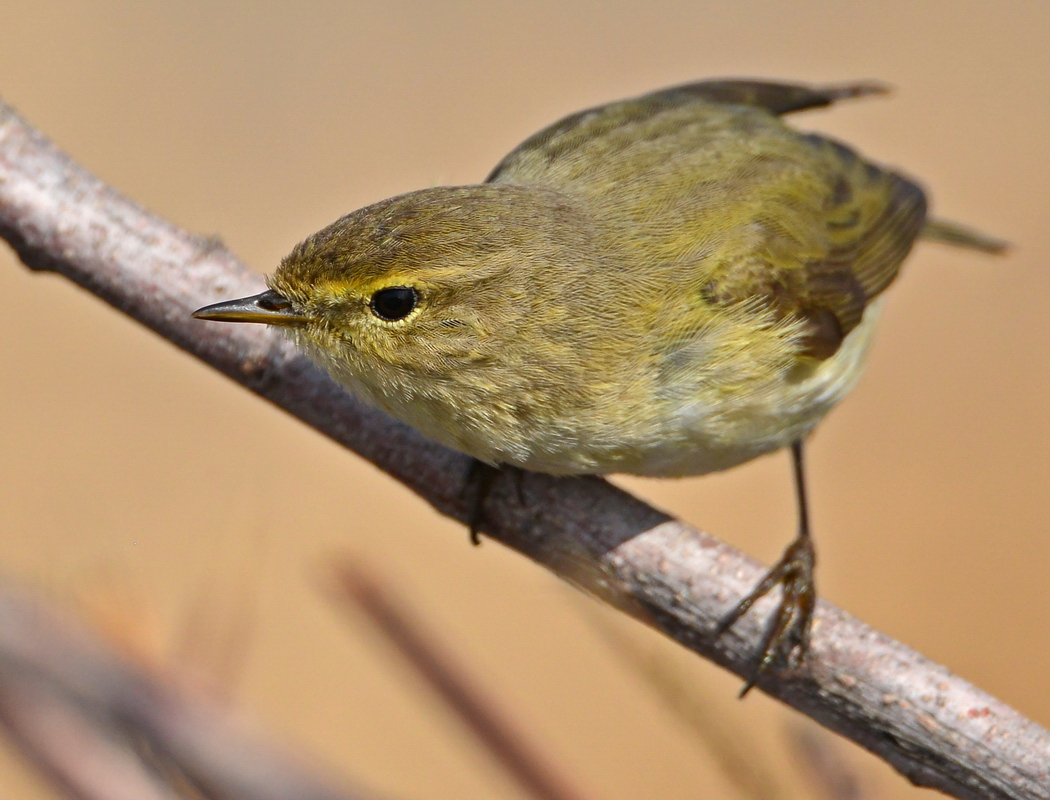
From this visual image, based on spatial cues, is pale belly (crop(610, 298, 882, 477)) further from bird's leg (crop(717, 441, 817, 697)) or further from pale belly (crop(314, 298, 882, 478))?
bird's leg (crop(717, 441, 817, 697))

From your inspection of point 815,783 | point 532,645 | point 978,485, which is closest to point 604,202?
point 815,783

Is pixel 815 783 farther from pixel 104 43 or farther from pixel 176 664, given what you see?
pixel 104 43

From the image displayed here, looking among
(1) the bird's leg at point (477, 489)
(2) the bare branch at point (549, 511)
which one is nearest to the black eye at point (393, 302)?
(2) the bare branch at point (549, 511)

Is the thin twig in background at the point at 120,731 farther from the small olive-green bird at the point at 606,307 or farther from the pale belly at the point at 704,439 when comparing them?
the pale belly at the point at 704,439

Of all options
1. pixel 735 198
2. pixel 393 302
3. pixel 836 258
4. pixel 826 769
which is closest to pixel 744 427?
pixel 735 198

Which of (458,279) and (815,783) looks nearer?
(815,783)

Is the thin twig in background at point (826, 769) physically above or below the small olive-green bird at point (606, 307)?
below
